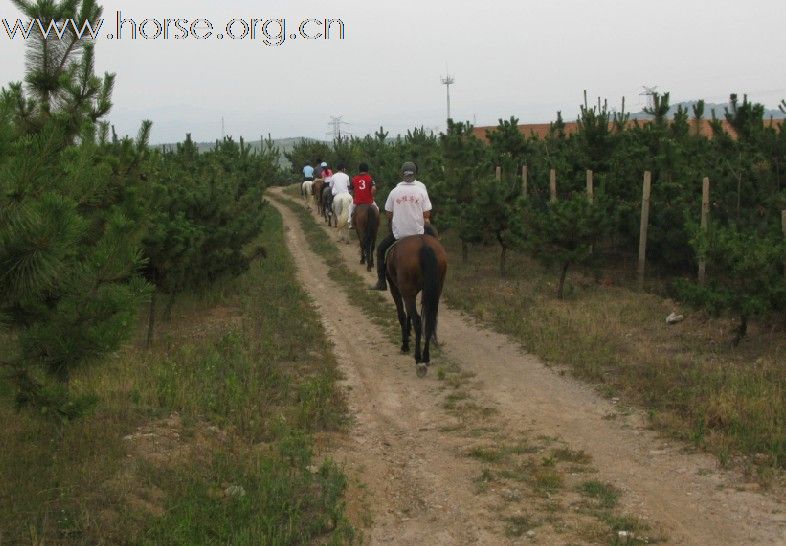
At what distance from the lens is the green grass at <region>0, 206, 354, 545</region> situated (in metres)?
4.86

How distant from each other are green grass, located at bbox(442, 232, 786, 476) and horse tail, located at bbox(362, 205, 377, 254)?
296 centimetres

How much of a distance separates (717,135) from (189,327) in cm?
1013

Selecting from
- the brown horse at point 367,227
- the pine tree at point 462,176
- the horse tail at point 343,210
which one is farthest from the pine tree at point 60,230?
the horse tail at point 343,210

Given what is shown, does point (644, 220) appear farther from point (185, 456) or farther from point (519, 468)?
point (185, 456)

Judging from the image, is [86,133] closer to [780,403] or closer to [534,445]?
[534,445]

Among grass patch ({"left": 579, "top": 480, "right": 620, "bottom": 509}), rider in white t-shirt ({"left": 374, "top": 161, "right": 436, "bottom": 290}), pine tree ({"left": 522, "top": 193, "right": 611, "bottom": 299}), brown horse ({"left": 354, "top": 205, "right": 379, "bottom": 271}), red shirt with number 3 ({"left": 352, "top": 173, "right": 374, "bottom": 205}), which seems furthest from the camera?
red shirt with number 3 ({"left": 352, "top": 173, "right": 374, "bottom": 205})

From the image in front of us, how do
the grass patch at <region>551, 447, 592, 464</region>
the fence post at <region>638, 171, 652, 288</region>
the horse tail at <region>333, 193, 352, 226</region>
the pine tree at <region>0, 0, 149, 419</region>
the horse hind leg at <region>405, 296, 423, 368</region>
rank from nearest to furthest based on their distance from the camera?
1. the pine tree at <region>0, 0, 149, 419</region>
2. the grass patch at <region>551, 447, 592, 464</region>
3. the horse hind leg at <region>405, 296, 423, 368</region>
4. the fence post at <region>638, 171, 652, 288</region>
5. the horse tail at <region>333, 193, 352, 226</region>

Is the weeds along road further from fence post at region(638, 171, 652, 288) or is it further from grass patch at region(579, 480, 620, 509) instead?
fence post at region(638, 171, 652, 288)

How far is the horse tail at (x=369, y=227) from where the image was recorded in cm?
1717

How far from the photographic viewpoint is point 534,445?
6582 millimetres

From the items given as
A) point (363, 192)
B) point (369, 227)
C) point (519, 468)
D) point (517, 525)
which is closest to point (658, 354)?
point (519, 468)

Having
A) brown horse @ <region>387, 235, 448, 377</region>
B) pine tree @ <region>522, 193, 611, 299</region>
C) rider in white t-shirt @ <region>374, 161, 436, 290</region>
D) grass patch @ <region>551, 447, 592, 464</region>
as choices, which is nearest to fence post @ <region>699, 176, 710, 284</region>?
pine tree @ <region>522, 193, 611, 299</region>

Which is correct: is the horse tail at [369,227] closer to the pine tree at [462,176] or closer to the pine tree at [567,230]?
the pine tree at [462,176]

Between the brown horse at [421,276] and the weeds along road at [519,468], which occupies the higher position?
the brown horse at [421,276]
